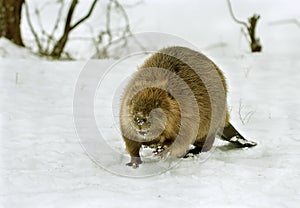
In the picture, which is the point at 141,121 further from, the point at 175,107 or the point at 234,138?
the point at 234,138

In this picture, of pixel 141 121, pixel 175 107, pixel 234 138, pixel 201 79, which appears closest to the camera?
pixel 141 121

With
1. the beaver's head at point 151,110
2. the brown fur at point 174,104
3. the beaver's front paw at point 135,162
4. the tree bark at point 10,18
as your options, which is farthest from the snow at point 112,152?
the tree bark at point 10,18

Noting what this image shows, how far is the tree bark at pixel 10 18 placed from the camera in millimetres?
6719

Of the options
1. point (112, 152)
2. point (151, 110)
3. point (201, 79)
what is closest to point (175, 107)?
point (151, 110)

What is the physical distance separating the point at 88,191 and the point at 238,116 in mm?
2131

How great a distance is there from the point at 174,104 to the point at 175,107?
0.02 metres

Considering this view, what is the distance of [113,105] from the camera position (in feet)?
14.6

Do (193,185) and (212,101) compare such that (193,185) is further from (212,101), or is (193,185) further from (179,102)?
(212,101)

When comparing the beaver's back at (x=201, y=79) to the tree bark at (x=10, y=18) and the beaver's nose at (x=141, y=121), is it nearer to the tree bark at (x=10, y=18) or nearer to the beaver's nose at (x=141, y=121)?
the beaver's nose at (x=141, y=121)

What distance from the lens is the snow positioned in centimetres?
243

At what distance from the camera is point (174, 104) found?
115 inches

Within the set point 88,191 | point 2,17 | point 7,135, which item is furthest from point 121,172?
point 2,17

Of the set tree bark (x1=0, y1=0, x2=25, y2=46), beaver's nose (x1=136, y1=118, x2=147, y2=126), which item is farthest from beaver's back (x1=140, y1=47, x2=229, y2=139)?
tree bark (x1=0, y1=0, x2=25, y2=46)

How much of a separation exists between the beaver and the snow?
0.12 m
